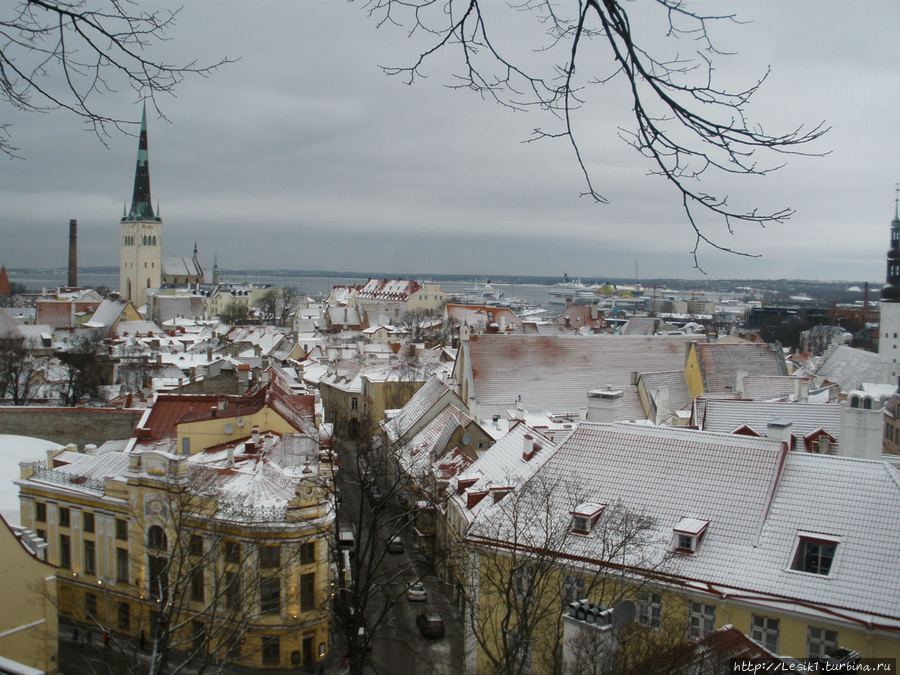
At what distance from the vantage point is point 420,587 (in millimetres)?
20609

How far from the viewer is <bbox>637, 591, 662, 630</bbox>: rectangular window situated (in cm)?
1238

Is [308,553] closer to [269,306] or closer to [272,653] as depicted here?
[272,653]

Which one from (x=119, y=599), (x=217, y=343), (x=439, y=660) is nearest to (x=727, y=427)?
(x=439, y=660)

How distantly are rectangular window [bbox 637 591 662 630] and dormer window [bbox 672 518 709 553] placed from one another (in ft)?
3.38

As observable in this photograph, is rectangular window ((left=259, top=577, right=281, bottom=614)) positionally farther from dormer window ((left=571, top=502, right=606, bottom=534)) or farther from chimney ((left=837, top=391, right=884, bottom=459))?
chimney ((left=837, top=391, right=884, bottom=459))

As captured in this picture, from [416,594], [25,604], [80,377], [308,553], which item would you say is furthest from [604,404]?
[80,377]

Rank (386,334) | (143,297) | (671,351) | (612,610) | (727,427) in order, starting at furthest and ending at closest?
(143,297), (386,334), (671,351), (727,427), (612,610)

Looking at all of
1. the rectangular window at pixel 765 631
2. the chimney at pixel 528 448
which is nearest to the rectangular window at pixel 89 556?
the chimney at pixel 528 448

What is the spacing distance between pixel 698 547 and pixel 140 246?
337 ft

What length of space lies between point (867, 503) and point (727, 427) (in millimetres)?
9945

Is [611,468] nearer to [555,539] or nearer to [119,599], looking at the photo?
[555,539]

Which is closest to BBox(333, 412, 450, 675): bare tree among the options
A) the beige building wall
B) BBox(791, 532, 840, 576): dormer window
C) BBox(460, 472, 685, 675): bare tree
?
BBox(460, 472, 685, 675): bare tree

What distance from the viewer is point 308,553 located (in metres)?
16.8

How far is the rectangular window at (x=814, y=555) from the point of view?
1231 centimetres
